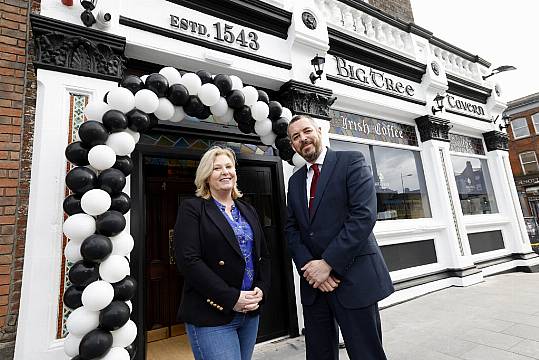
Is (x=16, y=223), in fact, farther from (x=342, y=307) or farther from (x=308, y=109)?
(x=308, y=109)

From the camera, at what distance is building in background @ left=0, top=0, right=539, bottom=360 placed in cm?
270

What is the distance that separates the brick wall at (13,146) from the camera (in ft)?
8.69

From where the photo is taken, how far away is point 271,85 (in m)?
4.44

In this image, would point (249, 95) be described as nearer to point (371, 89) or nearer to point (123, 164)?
point (123, 164)

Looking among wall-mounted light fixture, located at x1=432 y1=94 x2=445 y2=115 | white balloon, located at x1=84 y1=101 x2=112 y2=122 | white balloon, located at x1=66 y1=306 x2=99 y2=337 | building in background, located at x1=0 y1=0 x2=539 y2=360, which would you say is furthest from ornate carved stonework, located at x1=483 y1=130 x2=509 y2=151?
white balloon, located at x1=66 y1=306 x2=99 y2=337

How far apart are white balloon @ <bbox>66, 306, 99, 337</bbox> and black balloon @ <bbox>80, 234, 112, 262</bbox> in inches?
13.9

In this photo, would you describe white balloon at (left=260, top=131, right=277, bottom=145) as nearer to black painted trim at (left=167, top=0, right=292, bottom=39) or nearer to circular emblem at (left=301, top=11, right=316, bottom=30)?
black painted trim at (left=167, top=0, right=292, bottom=39)

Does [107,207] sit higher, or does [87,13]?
[87,13]

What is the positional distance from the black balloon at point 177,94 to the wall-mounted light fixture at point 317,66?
2439 millimetres

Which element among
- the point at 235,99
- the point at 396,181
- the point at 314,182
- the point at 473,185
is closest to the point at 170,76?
the point at 235,99

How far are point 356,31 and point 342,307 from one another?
5.44m

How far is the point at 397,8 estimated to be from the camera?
8031 mm

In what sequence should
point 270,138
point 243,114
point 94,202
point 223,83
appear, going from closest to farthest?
point 94,202 < point 223,83 < point 243,114 < point 270,138

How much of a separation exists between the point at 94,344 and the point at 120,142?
4.90 feet
